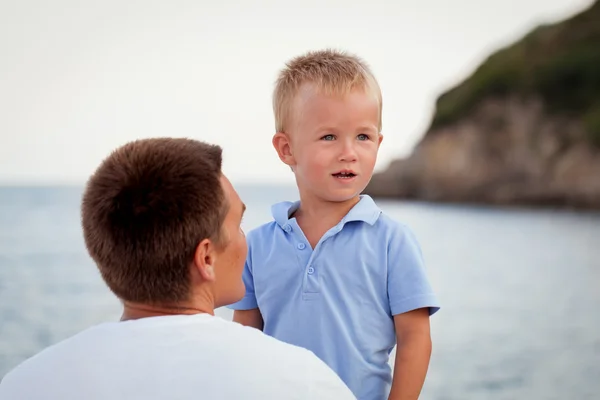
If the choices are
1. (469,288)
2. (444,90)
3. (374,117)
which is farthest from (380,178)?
(374,117)

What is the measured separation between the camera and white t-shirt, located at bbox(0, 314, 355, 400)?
1364 millimetres

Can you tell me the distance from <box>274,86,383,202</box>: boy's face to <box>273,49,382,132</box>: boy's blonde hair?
2cm

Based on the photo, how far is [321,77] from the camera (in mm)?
2270

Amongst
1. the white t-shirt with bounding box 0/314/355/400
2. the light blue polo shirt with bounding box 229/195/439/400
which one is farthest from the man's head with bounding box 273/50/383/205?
the white t-shirt with bounding box 0/314/355/400

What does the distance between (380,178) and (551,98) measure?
9.07m

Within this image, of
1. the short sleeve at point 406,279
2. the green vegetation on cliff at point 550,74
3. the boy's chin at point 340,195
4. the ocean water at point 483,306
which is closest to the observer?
the short sleeve at point 406,279

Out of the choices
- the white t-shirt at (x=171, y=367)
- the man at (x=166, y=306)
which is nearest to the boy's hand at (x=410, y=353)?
the man at (x=166, y=306)

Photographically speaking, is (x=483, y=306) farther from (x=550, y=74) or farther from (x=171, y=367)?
(x=550, y=74)

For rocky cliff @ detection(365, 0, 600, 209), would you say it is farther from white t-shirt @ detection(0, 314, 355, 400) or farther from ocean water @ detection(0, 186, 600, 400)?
white t-shirt @ detection(0, 314, 355, 400)

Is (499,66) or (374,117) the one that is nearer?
(374,117)

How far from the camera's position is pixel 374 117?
2281mm

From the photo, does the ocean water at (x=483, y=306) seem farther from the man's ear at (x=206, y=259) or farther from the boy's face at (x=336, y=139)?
the man's ear at (x=206, y=259)

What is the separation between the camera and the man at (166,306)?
1368 mm

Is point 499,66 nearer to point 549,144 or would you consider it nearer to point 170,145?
point 549,144
